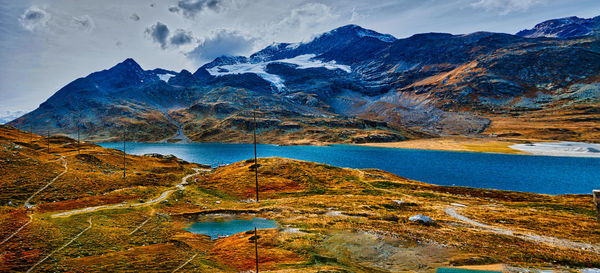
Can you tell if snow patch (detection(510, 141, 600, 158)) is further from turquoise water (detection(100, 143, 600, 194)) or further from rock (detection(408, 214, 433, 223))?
rock (detection(408, 214, 433, 223))

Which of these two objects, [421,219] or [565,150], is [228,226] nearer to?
[421,219]

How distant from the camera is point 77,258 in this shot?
26594 mm

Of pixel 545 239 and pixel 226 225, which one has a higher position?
pixel 545 239

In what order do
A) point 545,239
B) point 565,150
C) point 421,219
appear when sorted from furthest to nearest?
→ 1. point 565,150
2. point 421,219
3. point 545,239

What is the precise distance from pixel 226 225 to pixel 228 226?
747 mm

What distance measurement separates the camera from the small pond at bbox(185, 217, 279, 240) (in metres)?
41.9

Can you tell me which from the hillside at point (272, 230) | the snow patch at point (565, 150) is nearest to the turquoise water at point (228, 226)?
the hillside at point (272, 230)

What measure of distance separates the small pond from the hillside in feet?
4.75

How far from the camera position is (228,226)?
4491 centimetres

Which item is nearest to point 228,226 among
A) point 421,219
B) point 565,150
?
point 421,219

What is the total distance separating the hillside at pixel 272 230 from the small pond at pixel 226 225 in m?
1.45

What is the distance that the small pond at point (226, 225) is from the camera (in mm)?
41856

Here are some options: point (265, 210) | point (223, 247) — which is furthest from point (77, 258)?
point (265, 210)

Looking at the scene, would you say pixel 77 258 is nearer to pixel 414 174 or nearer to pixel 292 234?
pixel 292 234
